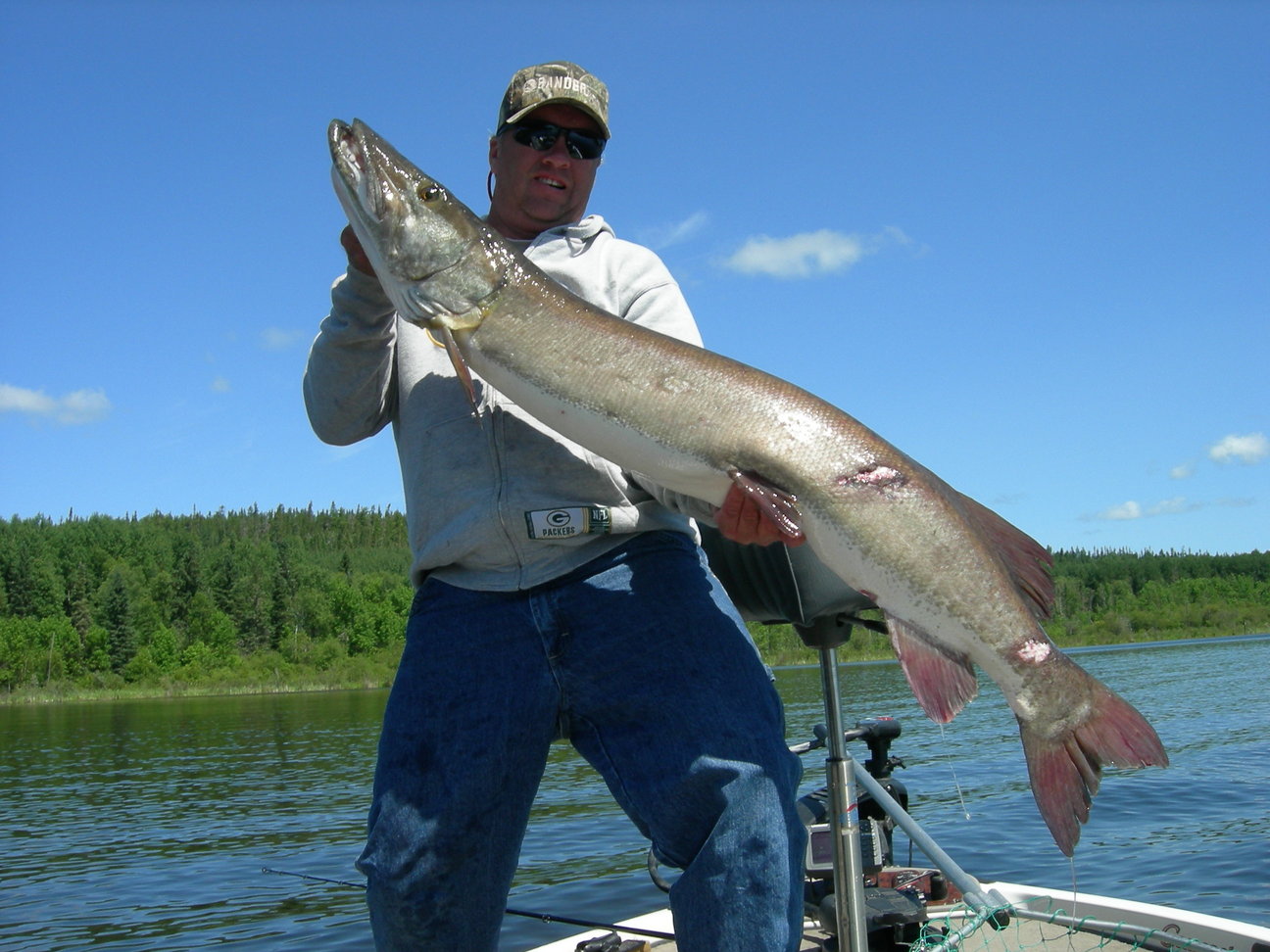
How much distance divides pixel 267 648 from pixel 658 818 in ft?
330

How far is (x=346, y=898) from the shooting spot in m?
15.2

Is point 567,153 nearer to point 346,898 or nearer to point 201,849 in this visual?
point 346,898

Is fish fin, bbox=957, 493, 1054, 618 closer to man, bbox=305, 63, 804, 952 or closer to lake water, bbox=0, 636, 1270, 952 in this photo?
man, bbox=305, 63, 804, 952

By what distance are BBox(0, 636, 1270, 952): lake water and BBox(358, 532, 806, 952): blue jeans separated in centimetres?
222

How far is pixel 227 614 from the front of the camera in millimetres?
98688

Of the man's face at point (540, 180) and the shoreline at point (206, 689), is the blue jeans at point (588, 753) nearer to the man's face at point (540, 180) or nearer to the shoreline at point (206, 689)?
the man's face at point (540, 180)

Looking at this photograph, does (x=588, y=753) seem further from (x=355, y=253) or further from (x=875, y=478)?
(x=355, y=253)

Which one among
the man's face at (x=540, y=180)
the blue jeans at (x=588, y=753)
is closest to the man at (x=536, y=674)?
the blue jeans at (x=588, y=753)

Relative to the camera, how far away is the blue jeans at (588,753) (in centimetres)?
274

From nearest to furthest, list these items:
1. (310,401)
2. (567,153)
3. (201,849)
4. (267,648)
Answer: (310,401), (567,153), (201,849), (267,648)

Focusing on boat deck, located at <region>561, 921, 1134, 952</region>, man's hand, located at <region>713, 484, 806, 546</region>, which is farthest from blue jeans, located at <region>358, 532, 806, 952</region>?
boat deck, located at <region>561, 921, 1134, 952</region>

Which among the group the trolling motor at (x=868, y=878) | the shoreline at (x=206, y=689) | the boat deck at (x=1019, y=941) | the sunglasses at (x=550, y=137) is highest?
the sunglasses at (x=550, y=137)

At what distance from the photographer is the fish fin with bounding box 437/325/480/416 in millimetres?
2902

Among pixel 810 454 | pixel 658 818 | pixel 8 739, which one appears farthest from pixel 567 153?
pixel 8 739
